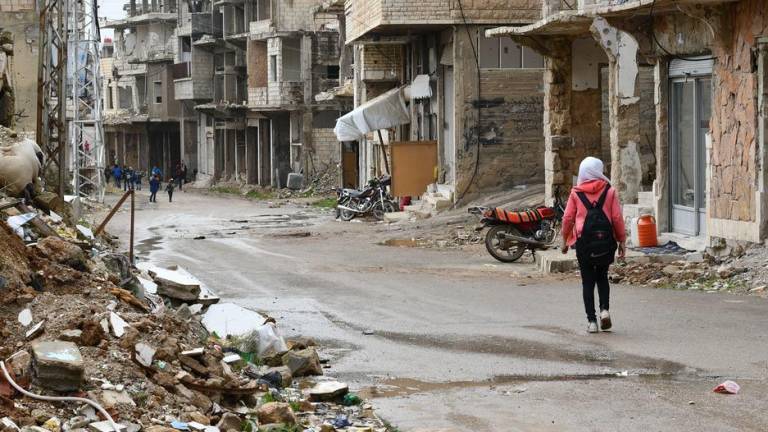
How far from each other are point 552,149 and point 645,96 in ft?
7.05

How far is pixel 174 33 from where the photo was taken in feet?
262

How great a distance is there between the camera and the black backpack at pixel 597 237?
11.5 m

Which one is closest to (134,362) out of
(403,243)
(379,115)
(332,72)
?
(403,243)

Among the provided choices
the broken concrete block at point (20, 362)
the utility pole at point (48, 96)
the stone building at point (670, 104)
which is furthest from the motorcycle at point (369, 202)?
the broken concrete block at point (20, 362)

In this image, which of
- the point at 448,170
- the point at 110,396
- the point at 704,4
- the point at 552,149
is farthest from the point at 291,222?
the point at 110,396

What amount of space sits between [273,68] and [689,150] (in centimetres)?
4356

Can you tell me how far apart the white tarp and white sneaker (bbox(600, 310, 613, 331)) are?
89.2 ft

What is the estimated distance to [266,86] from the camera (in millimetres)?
62844

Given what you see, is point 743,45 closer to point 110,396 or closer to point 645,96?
point 645,96

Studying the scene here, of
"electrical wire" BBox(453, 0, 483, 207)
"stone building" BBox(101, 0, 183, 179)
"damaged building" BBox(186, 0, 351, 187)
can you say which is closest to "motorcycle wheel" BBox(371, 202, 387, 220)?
"electrical wire" BBox(453, 0, 483, 207)

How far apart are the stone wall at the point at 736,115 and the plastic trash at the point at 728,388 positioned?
8.58 m

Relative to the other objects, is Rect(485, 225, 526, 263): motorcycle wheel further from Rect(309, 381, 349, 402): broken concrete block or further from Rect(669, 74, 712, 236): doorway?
Rect(309, 381, 349, 402): broken concrete block

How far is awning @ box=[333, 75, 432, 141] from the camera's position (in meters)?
38.6

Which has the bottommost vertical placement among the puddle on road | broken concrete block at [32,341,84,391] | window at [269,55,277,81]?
the puddle on road
